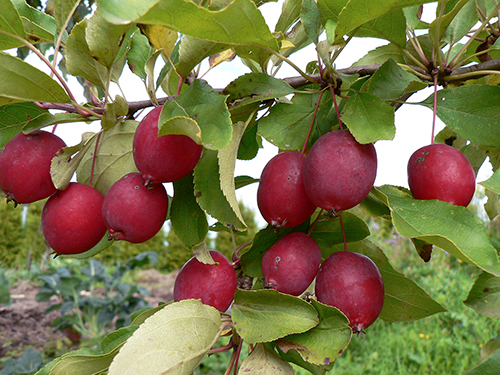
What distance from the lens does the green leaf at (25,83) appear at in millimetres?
606

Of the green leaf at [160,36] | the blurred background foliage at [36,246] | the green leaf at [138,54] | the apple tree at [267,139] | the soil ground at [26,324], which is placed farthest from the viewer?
the blurred background foliage at [36,246]

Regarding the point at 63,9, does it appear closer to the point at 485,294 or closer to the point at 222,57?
the point at 222,57

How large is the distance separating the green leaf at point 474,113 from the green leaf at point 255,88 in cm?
27

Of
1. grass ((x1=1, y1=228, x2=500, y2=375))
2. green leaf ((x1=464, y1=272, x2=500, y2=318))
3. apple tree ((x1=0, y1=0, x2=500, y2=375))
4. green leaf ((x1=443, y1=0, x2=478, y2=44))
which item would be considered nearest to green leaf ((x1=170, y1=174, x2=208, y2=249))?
apple tree ((x1=0, y1=0, x2=500, y2=375))

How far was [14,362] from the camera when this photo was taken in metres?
2.94

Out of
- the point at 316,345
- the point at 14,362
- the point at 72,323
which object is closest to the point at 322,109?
the point at 316,345

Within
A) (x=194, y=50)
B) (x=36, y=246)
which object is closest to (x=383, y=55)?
(x=194, y=50)

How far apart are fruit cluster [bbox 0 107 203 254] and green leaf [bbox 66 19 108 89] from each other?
0.47 feet

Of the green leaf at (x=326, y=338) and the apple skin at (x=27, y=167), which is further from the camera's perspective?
the apple skin at (x=27, y=167)

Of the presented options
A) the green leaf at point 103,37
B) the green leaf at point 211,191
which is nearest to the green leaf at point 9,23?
the green leaf at point 103,37

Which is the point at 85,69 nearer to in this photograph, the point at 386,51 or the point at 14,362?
the point at 386,51

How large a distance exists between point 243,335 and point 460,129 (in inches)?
18.3

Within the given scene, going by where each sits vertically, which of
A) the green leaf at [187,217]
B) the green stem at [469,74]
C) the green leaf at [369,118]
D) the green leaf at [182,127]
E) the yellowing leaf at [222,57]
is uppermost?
the yellowing leaf at [222,57]

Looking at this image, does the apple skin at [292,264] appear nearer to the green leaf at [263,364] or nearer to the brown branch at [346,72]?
the green leaf at [263,364]
